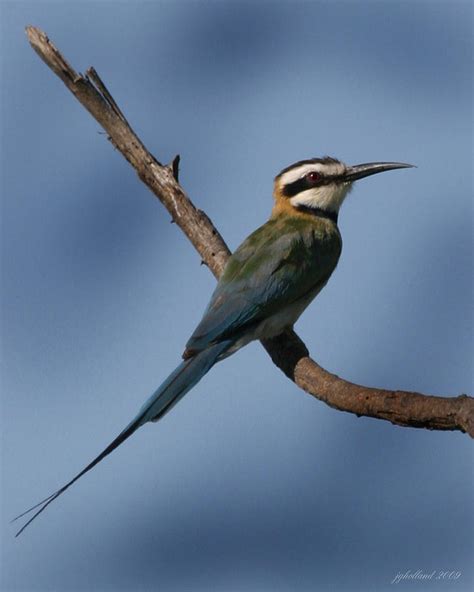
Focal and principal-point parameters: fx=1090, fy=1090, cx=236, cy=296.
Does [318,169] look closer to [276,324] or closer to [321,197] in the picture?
[321,197]

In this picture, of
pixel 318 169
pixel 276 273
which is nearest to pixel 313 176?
pixel 318 169

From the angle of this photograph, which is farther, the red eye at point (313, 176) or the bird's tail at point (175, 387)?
the red eye at point (313, 176)

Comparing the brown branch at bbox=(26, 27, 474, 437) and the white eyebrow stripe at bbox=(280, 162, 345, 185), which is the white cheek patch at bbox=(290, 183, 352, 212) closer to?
the white eyebrow stripe at bbox=(280, 162, 345, 185)

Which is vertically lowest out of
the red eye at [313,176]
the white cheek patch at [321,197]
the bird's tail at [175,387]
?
the bird's tail at [175,387]

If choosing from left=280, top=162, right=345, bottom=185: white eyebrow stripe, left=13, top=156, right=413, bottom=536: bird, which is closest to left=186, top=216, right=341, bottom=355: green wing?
left=13, top=156, right=413, bottom=536: bird

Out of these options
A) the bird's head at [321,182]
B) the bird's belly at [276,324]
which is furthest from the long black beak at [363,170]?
the bird's belly at [276,324]

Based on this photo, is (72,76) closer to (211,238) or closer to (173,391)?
(211,238)

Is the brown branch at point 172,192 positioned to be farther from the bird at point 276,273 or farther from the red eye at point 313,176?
the red eye at point 313,176

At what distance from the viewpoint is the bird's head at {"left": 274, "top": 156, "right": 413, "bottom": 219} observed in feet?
12.8

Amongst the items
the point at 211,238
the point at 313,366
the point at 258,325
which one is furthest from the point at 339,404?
the point at 211,238

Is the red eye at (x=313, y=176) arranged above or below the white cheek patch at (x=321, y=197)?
above

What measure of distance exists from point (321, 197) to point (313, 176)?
8 centimetres

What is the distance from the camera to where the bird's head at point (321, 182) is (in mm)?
3898

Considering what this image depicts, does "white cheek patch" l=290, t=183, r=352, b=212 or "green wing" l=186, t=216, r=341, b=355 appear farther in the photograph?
"white cheek patch" l=290, t=183, r=352, b=212
